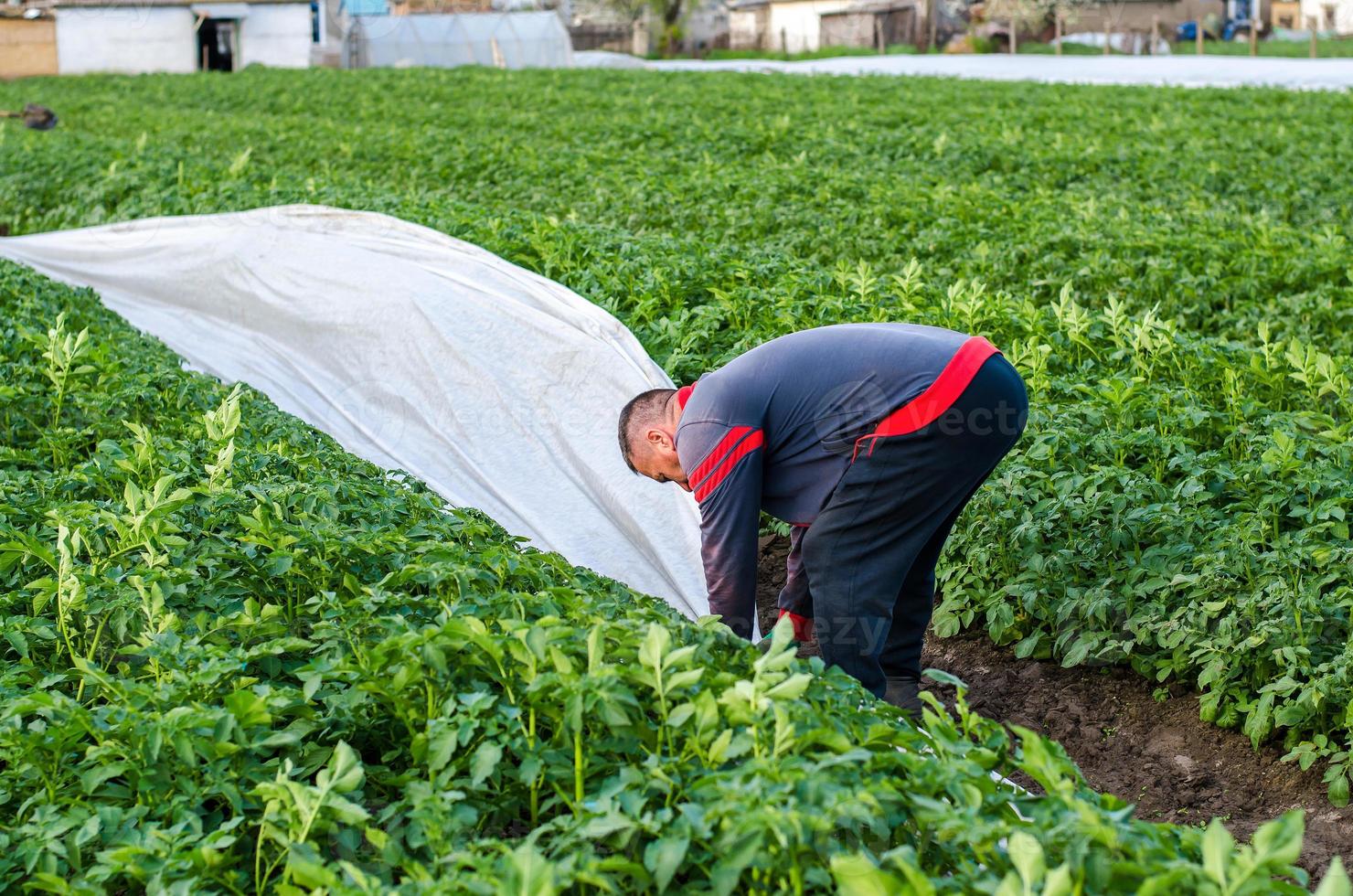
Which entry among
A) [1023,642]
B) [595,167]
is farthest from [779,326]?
[595,167]

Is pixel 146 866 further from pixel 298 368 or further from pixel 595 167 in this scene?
pixel 595 167

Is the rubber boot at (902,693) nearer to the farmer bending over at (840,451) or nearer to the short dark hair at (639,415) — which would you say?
the farmer bending over at (840,451)

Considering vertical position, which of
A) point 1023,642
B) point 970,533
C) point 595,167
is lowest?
point 1023,642

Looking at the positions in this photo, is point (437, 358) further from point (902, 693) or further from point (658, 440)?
point (902, 693)

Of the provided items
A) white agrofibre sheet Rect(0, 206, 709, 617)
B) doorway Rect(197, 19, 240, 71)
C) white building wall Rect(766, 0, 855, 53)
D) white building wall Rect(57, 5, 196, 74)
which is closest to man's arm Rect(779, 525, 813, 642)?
white agrofibre sheet Rect(0, 206, 709, 617)

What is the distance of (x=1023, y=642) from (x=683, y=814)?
2.44m

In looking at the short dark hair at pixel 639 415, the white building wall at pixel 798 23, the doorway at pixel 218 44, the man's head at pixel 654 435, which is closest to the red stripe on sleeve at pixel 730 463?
the man's head at pixel 654 435

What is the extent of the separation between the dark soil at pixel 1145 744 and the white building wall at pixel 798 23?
38.9m

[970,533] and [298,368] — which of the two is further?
[298,368]

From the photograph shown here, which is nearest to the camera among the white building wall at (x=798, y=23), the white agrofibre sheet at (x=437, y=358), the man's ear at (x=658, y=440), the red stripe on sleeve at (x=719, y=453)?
the red stripe on sleeve at (x=719, y=453)

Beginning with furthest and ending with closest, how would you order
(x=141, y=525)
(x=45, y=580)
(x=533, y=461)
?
(x=533, y=461)
(x=141, y=525)
(x=45, y=580)

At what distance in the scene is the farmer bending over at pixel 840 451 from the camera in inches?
129

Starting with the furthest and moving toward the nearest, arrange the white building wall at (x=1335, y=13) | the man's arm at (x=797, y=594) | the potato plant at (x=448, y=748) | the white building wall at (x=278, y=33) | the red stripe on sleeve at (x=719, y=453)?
the white building wall at (x=1335, y=13) → the white building wall at (x=278, y=33) → the man's arm at (x=797, y=594) → the red stripe on sleeve at (x=719, y=453) → the potato plant at (x=448, y=748)

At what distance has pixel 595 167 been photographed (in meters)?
11.0
